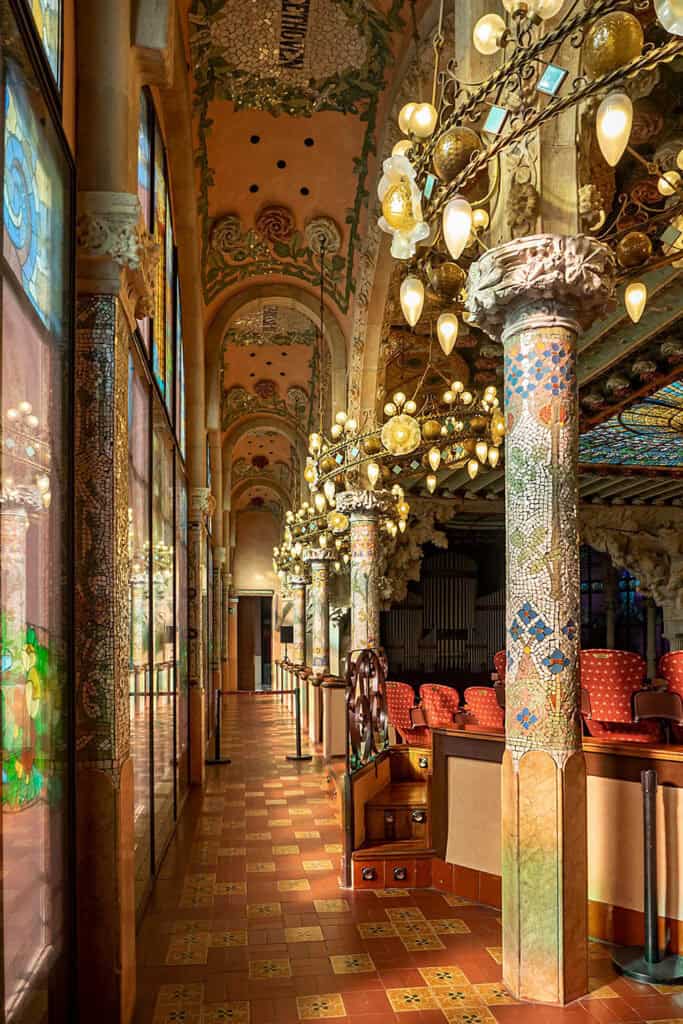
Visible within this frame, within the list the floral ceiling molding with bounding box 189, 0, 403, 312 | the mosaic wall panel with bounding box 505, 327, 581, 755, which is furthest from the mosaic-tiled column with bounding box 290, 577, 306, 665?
the mosaic wall panel with bounding box 505, 327, 581, 755

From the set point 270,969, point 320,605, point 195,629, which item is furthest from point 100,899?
point 320,605

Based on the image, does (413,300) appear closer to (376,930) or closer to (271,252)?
(376,930)

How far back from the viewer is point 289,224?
1195cm

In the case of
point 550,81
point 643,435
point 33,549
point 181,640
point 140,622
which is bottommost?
point 181,640

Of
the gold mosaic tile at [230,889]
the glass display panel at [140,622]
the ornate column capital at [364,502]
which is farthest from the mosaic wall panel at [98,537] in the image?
the ornate column capital at [364,502]

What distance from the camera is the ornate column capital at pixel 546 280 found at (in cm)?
447

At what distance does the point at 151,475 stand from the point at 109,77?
3.01 meters

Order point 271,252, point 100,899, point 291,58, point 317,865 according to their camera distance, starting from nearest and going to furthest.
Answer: point 100,899 < point 317,865 < point 291,58 < point 271,252

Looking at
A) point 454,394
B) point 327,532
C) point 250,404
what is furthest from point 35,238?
point 250,404

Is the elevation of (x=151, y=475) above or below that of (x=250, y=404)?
below

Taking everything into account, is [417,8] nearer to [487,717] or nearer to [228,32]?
[228,32]

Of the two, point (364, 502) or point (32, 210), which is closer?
point (32, 210)

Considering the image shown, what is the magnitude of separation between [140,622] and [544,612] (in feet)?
8.73

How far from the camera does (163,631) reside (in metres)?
7.65
